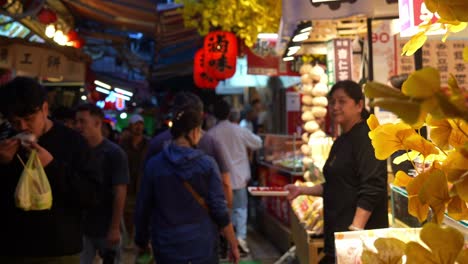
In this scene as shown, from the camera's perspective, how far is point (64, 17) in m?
10.0

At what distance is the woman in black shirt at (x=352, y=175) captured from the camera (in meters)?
3.71

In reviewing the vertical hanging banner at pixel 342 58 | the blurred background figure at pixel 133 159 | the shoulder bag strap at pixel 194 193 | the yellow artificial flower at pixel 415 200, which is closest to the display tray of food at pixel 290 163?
the blurred background figure at pixel 133 159

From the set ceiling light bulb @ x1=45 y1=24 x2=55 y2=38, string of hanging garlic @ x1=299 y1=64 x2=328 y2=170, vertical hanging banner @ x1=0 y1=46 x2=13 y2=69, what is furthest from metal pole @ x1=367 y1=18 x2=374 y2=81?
ceiling light bulb @ x1=45 y1=24 x2=55 y2=38

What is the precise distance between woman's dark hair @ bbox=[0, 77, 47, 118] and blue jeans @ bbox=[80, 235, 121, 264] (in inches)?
81.5

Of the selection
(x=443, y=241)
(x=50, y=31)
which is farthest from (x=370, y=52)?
(x=50, y=31)

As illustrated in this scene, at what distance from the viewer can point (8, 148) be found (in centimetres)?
282

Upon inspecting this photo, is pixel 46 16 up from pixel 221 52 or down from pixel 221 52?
up

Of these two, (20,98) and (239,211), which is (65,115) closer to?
(239,211)

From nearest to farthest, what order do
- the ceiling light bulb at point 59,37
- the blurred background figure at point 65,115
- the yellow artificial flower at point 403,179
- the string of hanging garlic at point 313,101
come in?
the yellow artificial flower at point 403,179 < the blurred background figure at point 65,115 < the string of hanging garlic at point 313,101 < the ceiling light bulb at point 59,37

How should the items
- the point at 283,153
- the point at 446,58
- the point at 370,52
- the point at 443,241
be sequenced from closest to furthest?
the point at 443,241
the point at 446,58
the point at 370,52
the point at 283,153

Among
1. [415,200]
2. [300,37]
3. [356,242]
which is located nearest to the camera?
[415,200]

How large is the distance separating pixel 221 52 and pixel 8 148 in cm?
691

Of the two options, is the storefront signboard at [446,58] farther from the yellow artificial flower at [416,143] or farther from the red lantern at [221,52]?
the red lantern at [221,52]

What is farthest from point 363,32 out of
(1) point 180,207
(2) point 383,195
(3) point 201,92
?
(3) point 201,92
